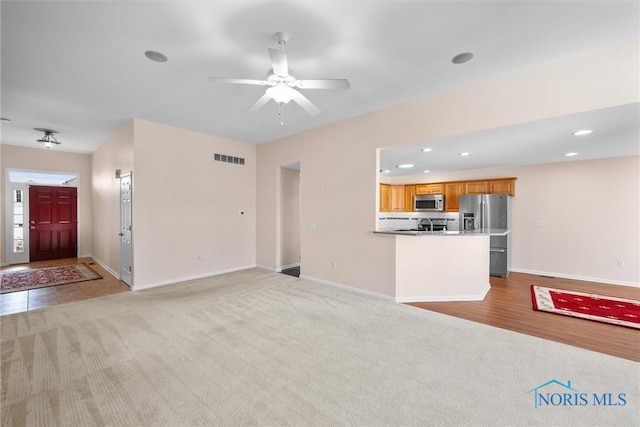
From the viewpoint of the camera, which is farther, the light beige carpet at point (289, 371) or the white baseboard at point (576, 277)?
the white baseboard at point (576, 277)

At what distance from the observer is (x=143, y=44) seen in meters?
2.56

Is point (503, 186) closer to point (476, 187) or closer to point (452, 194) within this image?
point (476, 187)

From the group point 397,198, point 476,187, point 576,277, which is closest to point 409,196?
point 397,198

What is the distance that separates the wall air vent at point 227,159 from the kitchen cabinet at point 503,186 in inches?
237

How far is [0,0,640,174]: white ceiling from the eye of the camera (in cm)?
213

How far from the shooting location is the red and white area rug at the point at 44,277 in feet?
15.6

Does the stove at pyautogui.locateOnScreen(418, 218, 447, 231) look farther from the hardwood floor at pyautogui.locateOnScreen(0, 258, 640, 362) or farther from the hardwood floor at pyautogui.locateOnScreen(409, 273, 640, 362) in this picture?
the hardwood floor at pyautogui.locateOnScreen(409, 273, 640, 362)

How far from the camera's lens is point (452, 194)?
711 cm

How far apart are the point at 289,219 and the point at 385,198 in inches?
125

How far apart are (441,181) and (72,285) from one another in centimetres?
847

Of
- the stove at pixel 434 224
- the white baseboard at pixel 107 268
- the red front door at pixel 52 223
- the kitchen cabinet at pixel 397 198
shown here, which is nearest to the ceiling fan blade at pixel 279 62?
the white baseboard at pixel 107 268

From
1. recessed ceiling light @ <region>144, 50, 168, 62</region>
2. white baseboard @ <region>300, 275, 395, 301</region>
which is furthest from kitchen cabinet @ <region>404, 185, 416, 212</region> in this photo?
recessed ceiling light @ <region>144, 50, 168, 62</region>

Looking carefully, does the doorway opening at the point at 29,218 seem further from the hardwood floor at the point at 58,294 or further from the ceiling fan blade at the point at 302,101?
the ceiling fan blade at the point at 302,101

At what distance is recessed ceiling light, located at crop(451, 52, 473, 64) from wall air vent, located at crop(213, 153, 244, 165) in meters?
4.62
